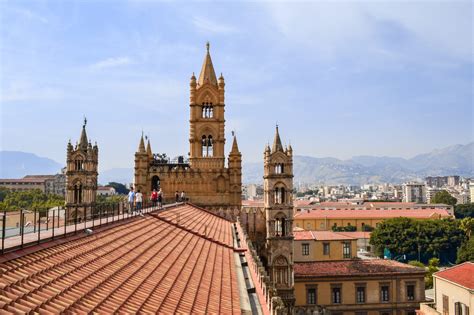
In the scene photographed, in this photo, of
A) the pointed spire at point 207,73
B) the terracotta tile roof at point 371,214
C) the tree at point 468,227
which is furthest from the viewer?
the terracotta tile roof at point 371,214

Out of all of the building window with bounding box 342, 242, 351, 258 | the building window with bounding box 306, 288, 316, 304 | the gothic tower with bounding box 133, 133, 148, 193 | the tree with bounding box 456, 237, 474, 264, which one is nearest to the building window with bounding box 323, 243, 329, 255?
the building window with bounding box 342, 242, 351, 258

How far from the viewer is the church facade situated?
45.4 m

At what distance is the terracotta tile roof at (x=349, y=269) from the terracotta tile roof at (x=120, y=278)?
2929 centimetres

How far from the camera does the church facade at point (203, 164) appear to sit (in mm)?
45375

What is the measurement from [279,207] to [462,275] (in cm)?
1531

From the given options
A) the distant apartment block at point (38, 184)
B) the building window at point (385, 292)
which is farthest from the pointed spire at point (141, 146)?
the distant apartment block at point (38, 184)

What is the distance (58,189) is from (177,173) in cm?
16306

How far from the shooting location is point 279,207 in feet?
132

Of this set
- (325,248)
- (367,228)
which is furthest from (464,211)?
(325,248)

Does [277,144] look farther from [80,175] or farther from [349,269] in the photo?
[80,175]

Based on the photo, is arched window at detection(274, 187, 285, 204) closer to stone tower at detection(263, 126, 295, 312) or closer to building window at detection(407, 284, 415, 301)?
stone tower at detection(263, 126, 295, 312)

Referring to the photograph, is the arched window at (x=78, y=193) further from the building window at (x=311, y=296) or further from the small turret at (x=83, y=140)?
the building window at (x=311, y=296)

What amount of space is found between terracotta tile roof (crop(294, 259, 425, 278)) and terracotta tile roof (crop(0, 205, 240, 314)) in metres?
29.3

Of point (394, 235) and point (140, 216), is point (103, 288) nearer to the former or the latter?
point (140, 216)
